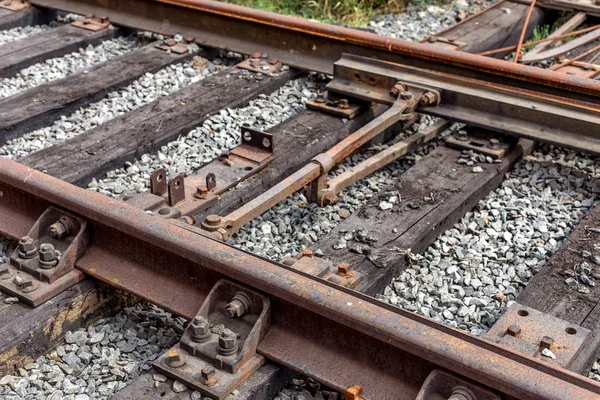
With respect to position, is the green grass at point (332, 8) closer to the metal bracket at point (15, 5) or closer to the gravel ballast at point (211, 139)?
the metal bracket at point (15, 5)

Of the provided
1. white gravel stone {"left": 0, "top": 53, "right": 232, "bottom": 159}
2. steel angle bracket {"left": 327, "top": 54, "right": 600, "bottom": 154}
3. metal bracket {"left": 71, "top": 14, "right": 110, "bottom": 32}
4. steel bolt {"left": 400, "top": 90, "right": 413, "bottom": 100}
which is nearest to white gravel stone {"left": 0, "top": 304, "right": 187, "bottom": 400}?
white gravel stone {"left": 0, "top": 53, "right": 232, "bottom": 159}

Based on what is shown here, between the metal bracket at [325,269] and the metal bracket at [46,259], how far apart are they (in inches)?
32.0

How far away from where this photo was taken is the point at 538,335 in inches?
112

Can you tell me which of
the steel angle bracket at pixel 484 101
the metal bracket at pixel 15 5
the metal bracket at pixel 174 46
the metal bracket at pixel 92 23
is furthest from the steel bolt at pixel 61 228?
the metal bracket at pixel 15 5

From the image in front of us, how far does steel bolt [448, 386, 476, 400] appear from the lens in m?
2.42

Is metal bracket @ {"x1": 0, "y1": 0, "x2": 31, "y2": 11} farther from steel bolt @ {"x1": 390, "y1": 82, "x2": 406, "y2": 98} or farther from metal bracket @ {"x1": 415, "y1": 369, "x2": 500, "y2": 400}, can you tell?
metal bracket @ {"x1": 415, "y1": 369, "x2": 500, "y2": 400}

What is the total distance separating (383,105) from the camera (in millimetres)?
5000

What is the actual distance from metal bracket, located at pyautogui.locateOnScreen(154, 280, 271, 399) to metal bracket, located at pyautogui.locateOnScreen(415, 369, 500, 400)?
0.58m

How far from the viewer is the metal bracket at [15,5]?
6.47 m

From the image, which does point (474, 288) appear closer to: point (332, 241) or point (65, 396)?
point (332, 241)

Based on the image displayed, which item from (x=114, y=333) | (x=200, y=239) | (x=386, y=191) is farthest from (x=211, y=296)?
(x=386, y=191)

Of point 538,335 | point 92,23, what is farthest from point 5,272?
point 92,23

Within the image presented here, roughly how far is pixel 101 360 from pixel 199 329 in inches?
15.8

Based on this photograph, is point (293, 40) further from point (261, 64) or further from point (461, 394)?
point (461, 394)
